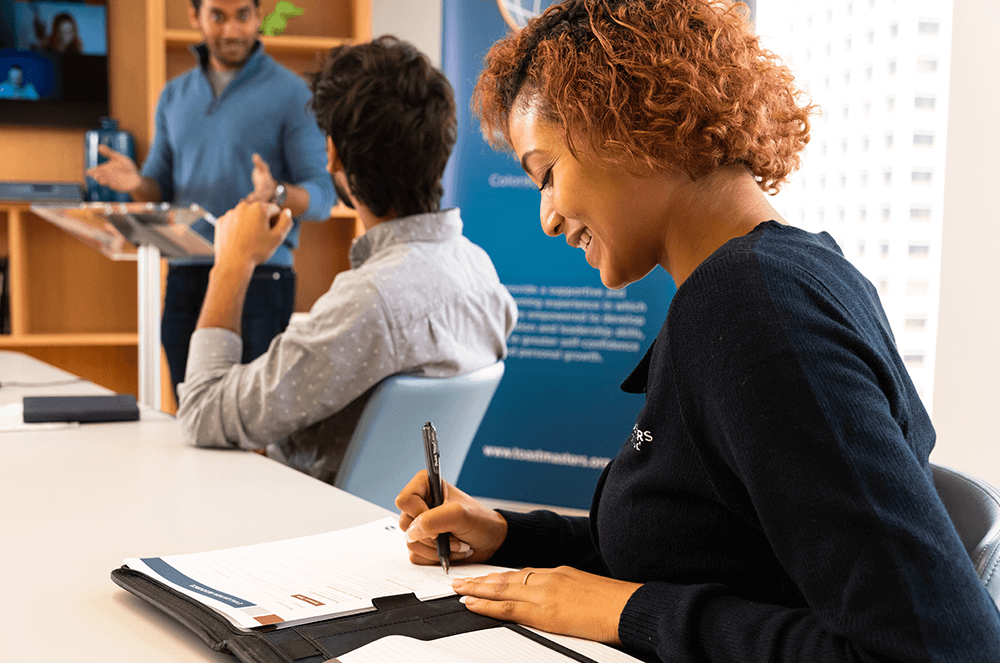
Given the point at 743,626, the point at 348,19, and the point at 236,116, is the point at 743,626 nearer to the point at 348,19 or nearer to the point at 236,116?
the point at 236,116

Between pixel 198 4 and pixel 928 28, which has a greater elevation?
pixel 198 4

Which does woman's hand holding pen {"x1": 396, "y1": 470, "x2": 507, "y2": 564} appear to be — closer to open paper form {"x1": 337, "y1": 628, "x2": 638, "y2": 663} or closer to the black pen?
the black pen

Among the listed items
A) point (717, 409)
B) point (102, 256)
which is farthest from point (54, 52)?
point (717, 409)

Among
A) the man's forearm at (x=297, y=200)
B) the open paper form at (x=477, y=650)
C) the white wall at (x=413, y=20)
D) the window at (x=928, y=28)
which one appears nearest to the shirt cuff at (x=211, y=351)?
the open paper form at (x=477, y=650)

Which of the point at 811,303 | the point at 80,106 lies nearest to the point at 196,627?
the point at 811,303

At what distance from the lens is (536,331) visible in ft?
11.0

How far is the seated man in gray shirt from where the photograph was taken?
1.48 meters

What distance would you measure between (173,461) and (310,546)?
1.81 ft

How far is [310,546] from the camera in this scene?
95 centimetres

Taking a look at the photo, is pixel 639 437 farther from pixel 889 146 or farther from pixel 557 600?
pixel 889 146

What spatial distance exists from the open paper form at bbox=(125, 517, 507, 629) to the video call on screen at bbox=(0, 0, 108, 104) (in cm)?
357

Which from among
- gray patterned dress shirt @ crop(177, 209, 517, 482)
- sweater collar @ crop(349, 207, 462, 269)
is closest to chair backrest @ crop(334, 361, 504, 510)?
gray patterned dress shirt @ crop(177, 209, 517, 482)

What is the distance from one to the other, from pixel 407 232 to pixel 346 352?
0.31m

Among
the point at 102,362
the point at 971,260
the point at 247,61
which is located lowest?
the point at 102,362
